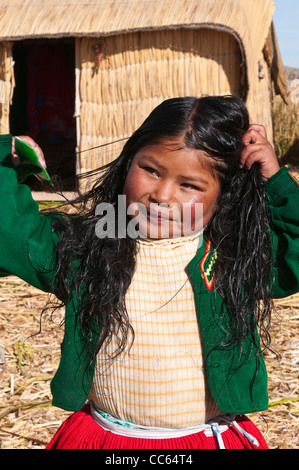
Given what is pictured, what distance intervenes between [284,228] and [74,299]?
0.60 metres

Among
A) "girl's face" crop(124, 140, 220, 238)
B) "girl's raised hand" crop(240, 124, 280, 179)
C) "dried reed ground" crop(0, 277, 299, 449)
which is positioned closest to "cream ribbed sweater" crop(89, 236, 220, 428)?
"girl's face" crop(124, 140, 220, 238)

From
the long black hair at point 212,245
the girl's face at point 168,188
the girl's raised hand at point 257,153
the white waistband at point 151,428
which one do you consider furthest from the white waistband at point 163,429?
the girl's raised hand at point 257,153

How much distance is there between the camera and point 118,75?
657 cm

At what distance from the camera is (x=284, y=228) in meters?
1.86

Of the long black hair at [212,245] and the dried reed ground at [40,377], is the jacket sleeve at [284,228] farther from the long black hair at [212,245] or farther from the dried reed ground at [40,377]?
the dried reed ground at [40,377]

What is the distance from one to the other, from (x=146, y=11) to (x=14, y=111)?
3.38m

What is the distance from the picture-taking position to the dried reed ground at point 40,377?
10.2ft

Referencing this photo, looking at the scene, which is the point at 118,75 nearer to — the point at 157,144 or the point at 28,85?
the point at 28,85

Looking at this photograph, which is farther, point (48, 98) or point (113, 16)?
point (48, 98)

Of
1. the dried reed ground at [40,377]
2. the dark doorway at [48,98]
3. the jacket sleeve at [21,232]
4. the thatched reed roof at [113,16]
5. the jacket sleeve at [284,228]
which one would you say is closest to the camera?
the jacket sleeve at [21,232]

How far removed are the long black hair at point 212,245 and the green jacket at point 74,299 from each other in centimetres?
4

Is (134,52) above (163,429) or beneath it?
above

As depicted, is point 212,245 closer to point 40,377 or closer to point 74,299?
point 74,299

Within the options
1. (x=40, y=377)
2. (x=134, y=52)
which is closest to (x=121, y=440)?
(x=40, y=377)
